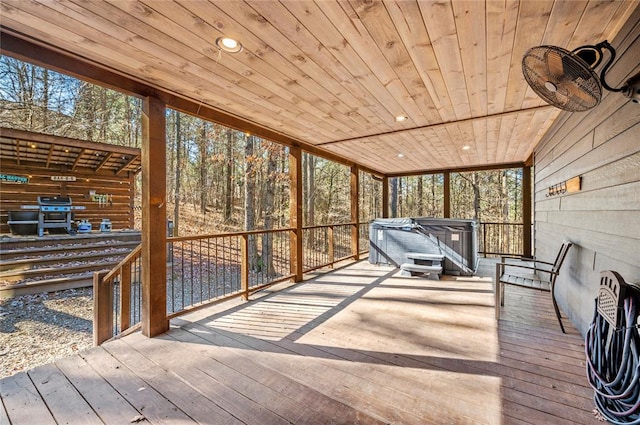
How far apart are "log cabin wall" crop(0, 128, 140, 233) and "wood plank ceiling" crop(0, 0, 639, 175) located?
5598 mm

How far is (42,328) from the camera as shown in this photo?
381 cm

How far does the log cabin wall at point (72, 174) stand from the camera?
6.13 metres

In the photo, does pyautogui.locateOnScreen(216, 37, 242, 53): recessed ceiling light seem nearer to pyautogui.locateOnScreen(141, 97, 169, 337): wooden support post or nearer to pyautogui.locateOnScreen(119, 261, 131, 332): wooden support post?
pyautogui.locateOnScreen(141, 97, 169, 337): wooden support post

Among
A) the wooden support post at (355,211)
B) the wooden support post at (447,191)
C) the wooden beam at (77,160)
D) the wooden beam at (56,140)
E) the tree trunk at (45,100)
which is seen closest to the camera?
the wooden beam at (56,140)

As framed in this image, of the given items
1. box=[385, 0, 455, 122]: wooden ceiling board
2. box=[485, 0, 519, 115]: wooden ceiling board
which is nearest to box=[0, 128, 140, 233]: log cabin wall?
box=[385, 0, 455, 122]: wooden ceiling board

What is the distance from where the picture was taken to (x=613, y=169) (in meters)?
1.98

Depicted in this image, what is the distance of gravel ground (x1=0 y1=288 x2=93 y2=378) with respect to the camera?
314 cm

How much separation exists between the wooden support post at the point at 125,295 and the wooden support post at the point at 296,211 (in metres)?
2.38

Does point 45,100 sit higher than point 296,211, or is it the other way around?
point 45,100

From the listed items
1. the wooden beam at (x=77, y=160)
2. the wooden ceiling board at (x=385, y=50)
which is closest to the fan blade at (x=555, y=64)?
the wooden ceiling board at (x=385, y=50)

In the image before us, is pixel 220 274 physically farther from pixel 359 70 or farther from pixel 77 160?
pixel 359 70

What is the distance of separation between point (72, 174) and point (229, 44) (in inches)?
318

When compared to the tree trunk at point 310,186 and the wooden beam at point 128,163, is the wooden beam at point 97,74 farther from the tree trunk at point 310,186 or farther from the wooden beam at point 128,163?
the tree trunk at point 310,186

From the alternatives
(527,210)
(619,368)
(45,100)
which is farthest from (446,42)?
(45,100)
